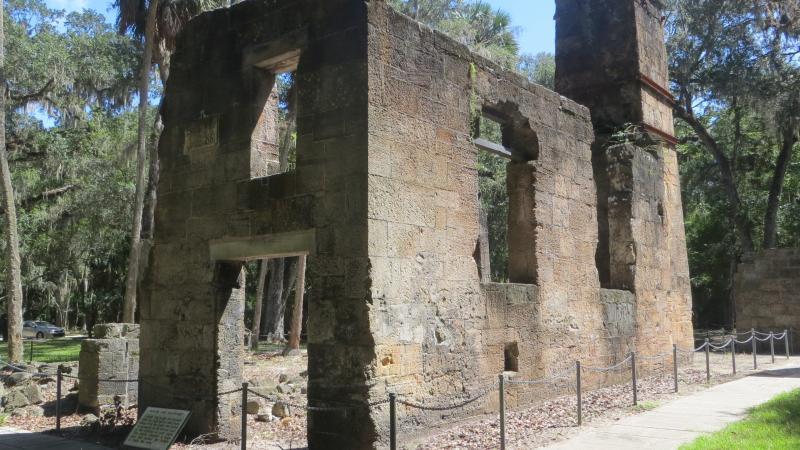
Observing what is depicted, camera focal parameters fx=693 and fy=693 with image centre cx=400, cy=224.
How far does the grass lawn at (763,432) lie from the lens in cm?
655

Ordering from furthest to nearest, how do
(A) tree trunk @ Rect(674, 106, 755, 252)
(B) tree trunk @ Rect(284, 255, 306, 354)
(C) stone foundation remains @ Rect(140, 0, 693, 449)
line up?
(A) tree trunk @ Rect(674, 106, 755, 252)
(B) tree trunk @ Rect(284, 255, 306, 354)
(C) stone foundation remains @ Rect(140, 0, 693, 449)

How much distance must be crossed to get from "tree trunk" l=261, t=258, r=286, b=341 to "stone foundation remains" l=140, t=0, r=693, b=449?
1403cm

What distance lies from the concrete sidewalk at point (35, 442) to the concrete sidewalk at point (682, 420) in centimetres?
533

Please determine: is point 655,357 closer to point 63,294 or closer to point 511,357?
point 511,357

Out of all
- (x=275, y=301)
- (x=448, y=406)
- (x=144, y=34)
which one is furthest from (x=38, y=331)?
(x=448, y=406)

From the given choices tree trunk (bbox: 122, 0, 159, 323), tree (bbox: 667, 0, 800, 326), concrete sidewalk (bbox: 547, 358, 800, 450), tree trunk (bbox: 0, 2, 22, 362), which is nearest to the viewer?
concrete sidewalk (bbox: 547, 358, 800, 450)

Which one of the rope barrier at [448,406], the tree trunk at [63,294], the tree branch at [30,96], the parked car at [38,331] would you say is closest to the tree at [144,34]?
the tree branch at [30,96]

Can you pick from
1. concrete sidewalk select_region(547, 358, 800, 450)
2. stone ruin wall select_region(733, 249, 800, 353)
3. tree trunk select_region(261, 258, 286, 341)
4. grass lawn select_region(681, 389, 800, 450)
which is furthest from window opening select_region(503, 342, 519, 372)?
tree trunk select_region(261, 258, 286, 341)

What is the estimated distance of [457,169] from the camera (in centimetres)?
820

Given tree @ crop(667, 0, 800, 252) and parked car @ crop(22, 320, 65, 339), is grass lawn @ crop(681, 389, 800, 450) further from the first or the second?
parked car @ crop(22, 320, 65, 339)

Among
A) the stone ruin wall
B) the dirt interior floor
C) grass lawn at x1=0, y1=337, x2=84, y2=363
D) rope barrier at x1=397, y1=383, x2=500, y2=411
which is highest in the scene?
the stone ruin wall

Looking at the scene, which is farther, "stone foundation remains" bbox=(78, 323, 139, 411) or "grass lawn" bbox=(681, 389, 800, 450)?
"stone foundation remains" bbox=(78, 323, 139, 411)

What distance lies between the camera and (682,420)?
27.5 ft

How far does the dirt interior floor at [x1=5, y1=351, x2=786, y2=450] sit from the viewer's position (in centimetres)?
743
